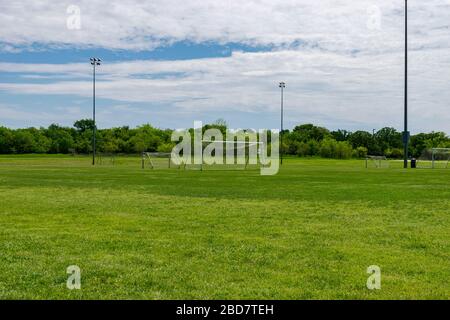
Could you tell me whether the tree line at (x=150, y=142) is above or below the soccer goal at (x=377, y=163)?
above

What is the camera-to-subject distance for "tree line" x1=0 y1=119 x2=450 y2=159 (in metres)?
117

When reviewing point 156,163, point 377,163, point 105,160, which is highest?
point 377,163

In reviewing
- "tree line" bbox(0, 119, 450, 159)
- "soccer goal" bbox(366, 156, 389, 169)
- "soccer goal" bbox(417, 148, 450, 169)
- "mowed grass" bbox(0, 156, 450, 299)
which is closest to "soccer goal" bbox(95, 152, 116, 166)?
"tree line" bbox(0, 119, 450, 159)

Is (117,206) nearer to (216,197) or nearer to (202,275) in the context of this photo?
(216,197)

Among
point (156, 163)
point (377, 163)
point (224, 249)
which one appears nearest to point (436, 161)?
point (377, 163)

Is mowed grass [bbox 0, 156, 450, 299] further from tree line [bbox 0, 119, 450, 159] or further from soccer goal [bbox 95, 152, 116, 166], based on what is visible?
tree line [bbox 0, 119, 450, 159]

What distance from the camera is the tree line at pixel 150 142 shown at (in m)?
117

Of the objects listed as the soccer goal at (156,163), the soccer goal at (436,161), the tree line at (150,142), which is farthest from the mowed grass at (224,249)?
the tree line at (150,142)

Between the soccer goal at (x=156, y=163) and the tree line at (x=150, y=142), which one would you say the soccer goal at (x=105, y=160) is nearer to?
the soccer goal at (x=156, y=163)

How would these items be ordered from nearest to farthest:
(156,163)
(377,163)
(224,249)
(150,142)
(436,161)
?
(224,249) < (377,163) < (156,163) < (436,161) < (150,142)

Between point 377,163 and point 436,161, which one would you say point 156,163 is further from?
point 436,161

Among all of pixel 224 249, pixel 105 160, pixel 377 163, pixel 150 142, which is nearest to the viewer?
pixel 224 249

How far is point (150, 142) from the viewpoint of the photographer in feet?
398
